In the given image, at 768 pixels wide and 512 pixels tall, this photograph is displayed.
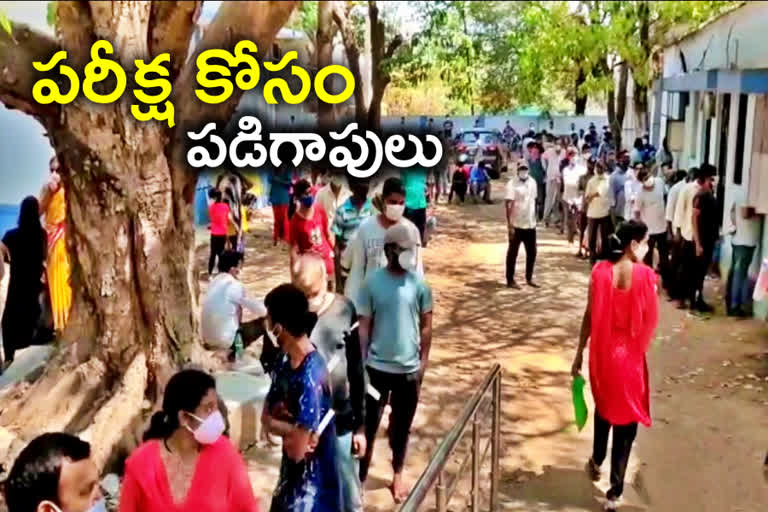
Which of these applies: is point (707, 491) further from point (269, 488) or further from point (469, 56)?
point (469, 56)

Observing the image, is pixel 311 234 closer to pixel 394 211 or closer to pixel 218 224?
pixel 394 211

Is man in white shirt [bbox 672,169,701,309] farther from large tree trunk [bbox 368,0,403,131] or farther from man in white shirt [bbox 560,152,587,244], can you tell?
man in white shirt [bbox 560,152,587,244]

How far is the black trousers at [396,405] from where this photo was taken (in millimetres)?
4242

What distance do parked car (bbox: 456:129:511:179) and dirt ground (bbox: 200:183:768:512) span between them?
8.78 metres

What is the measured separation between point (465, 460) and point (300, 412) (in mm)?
895

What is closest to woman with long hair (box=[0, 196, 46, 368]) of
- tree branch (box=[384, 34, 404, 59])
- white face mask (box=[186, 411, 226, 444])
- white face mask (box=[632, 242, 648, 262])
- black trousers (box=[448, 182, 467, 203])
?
tree branch (box=[384, 34, 404, 59])

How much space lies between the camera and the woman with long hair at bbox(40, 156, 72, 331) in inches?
239

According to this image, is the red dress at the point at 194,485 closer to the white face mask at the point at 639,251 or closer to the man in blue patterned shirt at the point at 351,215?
the white face mask at the point at 639,251

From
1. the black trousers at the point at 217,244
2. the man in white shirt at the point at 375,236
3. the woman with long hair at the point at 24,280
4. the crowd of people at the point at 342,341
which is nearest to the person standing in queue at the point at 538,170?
the crowd of people at the point at 342,341

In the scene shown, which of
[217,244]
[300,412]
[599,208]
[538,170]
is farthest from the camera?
[538,170]

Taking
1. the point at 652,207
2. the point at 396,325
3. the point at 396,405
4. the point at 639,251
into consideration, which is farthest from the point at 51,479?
the point at 652,207

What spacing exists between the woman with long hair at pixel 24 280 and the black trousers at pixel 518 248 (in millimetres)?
4448

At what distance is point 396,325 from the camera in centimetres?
416

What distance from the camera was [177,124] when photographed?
175 inches
